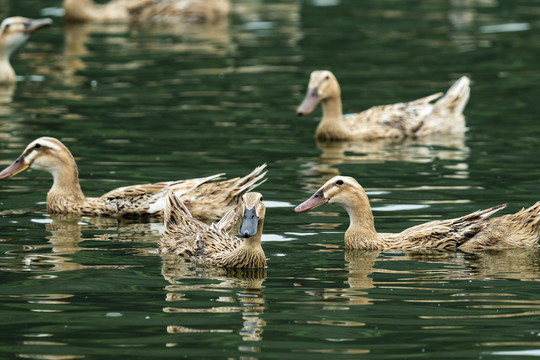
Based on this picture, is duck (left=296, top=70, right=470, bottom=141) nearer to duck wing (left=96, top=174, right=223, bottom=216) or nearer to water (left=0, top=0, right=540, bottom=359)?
water (left=0, top=0, right=540, bottom=359)

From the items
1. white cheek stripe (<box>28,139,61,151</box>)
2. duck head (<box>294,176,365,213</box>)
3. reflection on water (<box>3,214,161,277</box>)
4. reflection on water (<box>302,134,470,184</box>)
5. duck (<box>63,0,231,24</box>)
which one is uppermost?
duck (<box>63,0,231,24</box>)

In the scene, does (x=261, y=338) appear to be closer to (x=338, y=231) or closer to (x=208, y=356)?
(x=208, y=356)

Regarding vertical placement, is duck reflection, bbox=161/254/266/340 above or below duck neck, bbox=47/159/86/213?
below

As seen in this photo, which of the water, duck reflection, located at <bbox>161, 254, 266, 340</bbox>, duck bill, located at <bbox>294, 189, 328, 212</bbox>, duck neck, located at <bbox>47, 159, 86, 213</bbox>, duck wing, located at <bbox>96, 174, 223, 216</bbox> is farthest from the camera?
duck neck, located at <bbox>47, 159, 86, 213</bbox>

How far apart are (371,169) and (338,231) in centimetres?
314

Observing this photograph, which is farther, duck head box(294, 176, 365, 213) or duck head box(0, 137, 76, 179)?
duck head box(0, 137, 76, 179)

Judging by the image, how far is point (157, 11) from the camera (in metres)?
30.8

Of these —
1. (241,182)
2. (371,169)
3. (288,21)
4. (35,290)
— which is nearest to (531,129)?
(371,169)

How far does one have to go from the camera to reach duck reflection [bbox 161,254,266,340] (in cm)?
918

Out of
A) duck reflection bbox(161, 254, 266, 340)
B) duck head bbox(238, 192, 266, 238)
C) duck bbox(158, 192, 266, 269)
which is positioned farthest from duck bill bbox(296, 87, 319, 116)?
duck head bbox(238, 192, 266, 238)

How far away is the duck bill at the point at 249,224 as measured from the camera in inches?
409

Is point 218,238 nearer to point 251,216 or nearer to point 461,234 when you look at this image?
point 251,216

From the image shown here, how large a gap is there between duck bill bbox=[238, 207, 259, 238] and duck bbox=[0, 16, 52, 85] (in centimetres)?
1244

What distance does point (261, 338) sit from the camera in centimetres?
891
